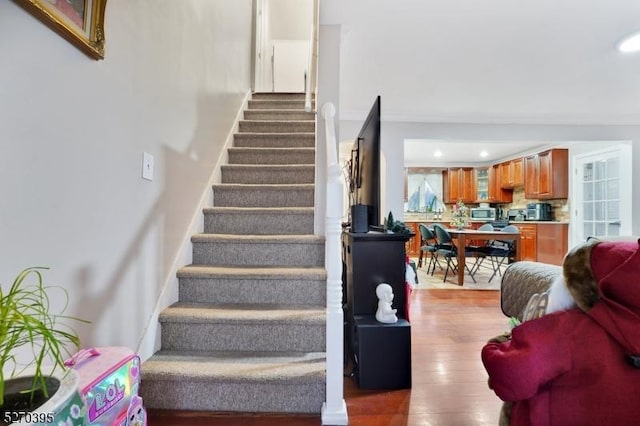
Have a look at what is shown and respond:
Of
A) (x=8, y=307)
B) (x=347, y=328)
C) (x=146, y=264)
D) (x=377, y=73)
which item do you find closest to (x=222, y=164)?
(x=146, y=264)

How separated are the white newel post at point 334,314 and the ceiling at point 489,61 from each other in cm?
175

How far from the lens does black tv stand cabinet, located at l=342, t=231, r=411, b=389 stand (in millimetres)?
1760

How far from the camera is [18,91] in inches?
35.6

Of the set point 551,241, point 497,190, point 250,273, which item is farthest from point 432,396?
point 497,190

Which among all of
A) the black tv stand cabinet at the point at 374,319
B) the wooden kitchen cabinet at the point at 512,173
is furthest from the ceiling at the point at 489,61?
the wooden kitchen cabinet at the point at 512,173

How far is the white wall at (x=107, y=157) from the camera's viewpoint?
912 mm

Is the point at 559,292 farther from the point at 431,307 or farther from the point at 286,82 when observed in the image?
the point at 286,82

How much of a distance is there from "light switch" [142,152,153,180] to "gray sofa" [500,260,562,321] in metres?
1.85

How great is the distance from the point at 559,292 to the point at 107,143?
1.71 meters

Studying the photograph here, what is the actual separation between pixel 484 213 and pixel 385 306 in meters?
7.04

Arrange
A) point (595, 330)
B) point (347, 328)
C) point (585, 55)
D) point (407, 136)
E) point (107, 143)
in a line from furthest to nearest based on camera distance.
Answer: point (407, 136)
point (585, 55)
point (347, 328)
point (107, 143)
point (595, 330)

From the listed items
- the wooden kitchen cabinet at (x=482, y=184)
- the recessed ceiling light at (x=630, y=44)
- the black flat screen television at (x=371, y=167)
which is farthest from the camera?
the wooden kitchen cabinet at (x=482, y=184)

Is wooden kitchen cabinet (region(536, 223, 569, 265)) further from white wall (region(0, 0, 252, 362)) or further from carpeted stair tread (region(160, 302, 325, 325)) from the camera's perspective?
white wall (region(0, 0, 252, 362))

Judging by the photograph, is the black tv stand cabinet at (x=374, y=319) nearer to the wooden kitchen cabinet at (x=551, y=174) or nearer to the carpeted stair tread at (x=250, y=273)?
the carpeted stair tread at (x=250, y=273)
